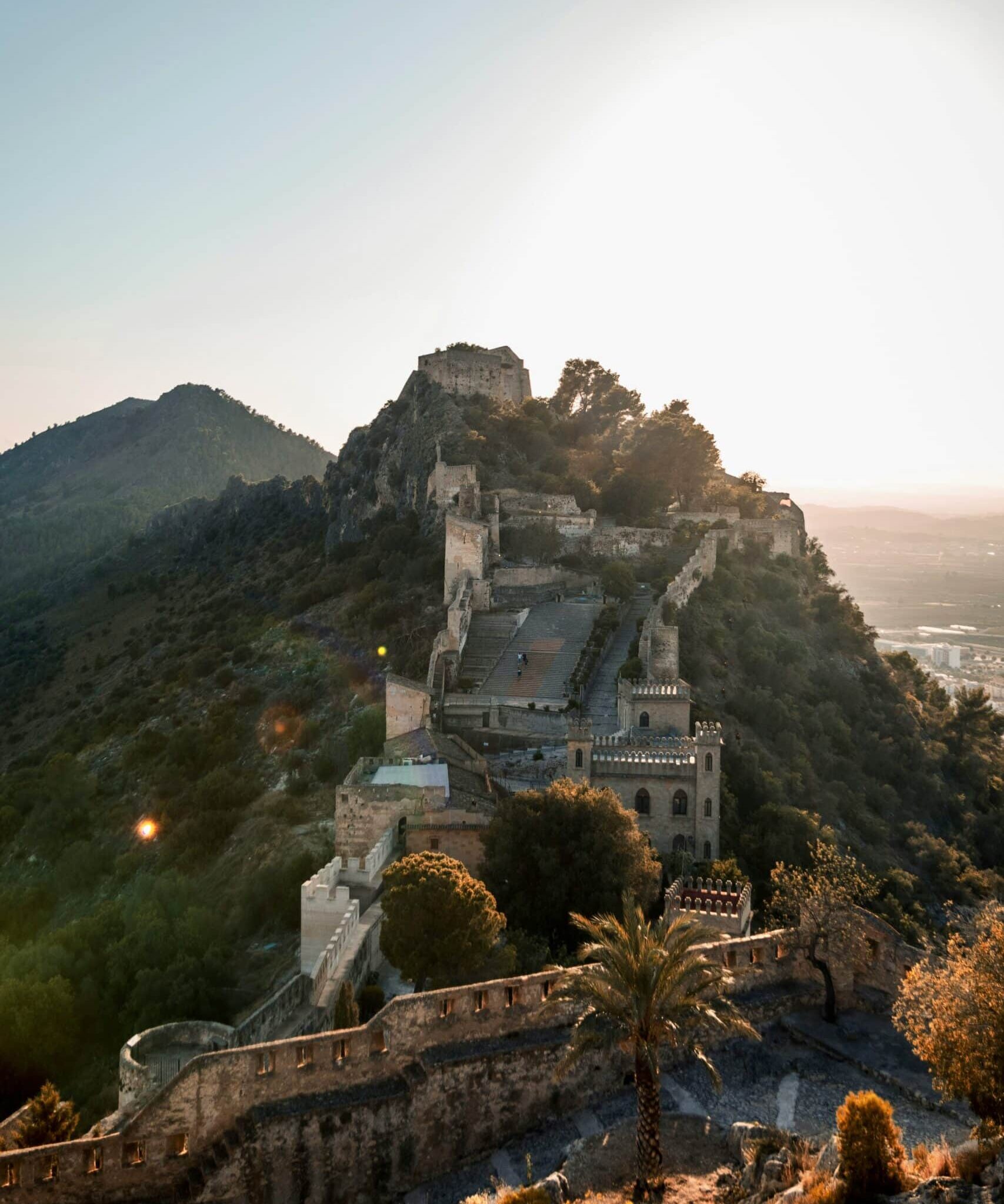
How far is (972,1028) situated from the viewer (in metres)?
10.5

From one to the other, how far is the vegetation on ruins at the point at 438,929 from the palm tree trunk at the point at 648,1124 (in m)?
5.85

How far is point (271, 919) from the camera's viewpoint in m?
24.2

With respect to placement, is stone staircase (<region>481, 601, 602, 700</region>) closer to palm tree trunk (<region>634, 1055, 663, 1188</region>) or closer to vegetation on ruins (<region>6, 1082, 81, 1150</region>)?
vegetation on ruins (<region>6, 1082, 81, 1150</region>)

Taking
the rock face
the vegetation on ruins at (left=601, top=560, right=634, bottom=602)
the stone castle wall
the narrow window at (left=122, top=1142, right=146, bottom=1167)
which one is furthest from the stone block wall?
the stone castle wall

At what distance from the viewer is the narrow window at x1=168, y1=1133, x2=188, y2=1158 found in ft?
41.0

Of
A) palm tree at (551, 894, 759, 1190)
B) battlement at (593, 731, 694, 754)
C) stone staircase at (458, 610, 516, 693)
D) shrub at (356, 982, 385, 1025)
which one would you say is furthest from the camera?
stone staircase at (458, 610, 516, 693)

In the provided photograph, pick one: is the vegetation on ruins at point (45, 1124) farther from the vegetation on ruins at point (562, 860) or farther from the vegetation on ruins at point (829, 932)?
the vegetation on ruins at point (829, 932)

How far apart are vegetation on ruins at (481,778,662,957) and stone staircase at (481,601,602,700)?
1163 cm

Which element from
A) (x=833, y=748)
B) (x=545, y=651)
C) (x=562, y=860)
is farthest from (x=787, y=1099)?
(x=833, y=748)

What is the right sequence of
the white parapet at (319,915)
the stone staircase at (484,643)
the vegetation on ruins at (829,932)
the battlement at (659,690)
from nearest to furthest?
the vegetation on ruins at (829,932)
the white parapet at (319,915)
the battlement at (659,690)
the stone staircase at (484,643)

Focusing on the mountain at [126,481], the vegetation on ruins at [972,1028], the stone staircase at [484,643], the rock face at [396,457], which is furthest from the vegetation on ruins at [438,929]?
the mountain at [126,481]

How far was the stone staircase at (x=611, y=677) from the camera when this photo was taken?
30531mm

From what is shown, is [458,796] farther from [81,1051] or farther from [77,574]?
[77,574]

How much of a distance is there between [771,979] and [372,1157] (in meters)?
6.51
